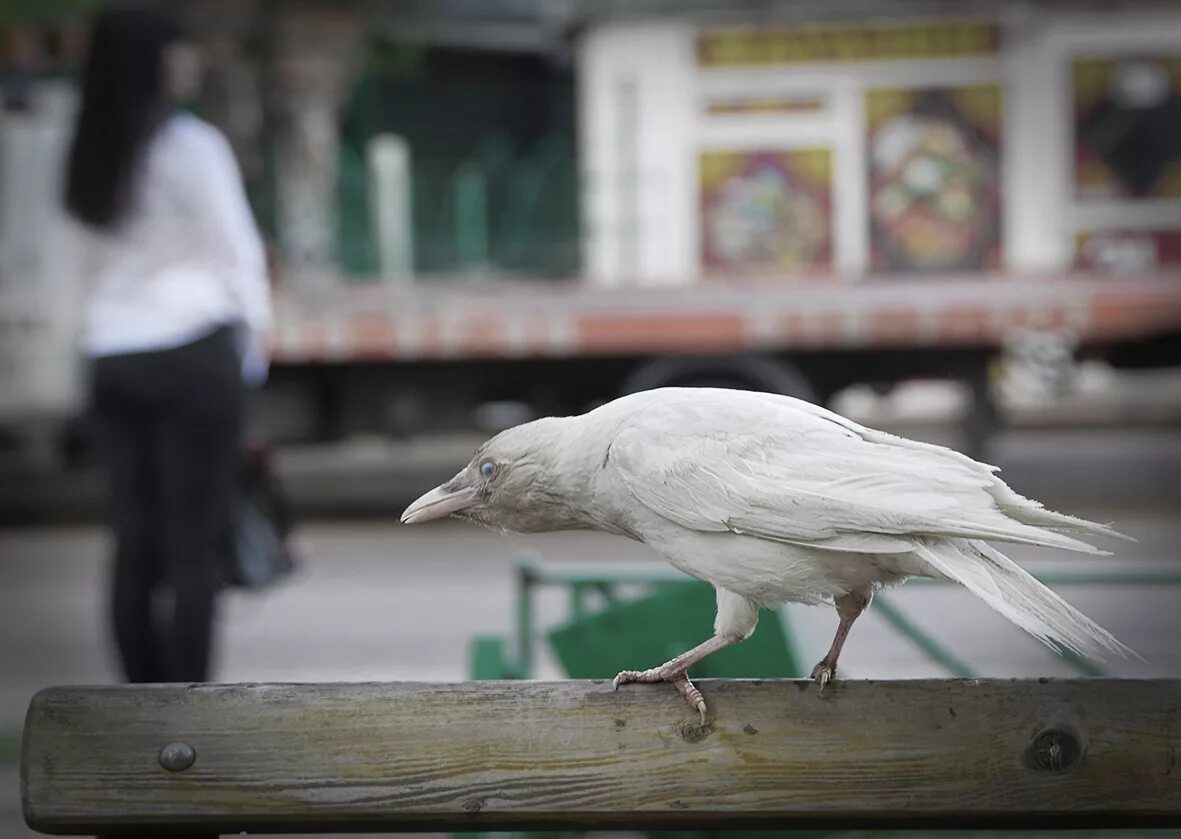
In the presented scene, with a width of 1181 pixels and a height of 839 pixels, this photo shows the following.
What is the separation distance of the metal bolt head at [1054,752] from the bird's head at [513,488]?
58cm

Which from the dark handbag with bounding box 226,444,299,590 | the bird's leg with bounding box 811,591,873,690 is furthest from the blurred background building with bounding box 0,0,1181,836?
the bird's leg with bounding box 811,591,873,690

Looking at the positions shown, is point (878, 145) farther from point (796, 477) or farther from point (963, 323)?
point (796, 477)

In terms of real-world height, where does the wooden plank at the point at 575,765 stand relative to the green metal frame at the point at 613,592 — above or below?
above

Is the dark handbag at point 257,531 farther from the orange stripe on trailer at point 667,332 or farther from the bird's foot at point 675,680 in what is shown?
the orange stripe on trailer at point 667,332

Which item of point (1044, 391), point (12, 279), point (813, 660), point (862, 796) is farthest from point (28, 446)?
point (862, 796)

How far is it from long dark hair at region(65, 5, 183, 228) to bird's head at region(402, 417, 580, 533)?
2.35m

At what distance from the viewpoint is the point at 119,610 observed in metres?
4.03

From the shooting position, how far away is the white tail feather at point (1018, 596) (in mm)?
1668

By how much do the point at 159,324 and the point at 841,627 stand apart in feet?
7.77

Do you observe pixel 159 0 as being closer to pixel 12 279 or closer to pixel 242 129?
pixel 242 129

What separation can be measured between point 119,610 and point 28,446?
7.52 m

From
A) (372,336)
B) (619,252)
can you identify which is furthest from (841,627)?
(619,252)

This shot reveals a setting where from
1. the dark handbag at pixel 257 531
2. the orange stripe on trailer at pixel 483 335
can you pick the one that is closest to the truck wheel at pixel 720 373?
the orange stripe on trailer at pixel 483 335

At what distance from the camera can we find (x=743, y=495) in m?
1.85
